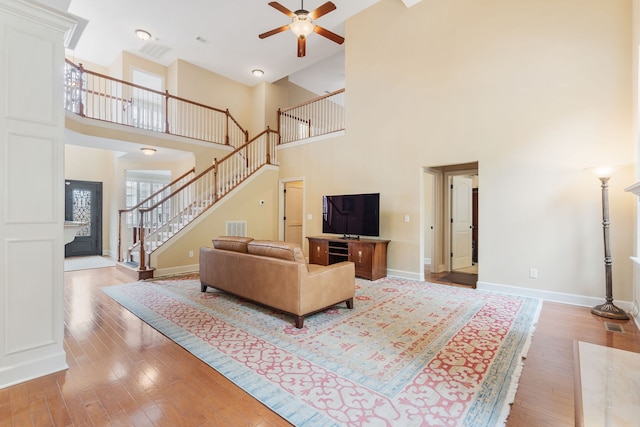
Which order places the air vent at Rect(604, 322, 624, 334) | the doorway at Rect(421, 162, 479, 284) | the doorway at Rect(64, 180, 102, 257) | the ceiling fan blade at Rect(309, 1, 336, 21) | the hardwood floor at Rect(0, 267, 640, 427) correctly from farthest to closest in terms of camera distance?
the doorway at Rect(64, 180, 102, 257)
the doorway at Rect(421, 162, 479, 284)
the ceiling fan blade at Rect(309, 1, 336, 21)
the air vent at Rect(604, 322, 624, 334)
the hardwood floor at Rect(0, 267, 640, 427)

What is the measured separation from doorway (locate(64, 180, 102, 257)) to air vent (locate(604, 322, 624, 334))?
1079 centimetres

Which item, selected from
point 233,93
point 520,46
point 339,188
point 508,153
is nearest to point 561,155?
point 508,153

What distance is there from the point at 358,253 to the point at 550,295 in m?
2.94

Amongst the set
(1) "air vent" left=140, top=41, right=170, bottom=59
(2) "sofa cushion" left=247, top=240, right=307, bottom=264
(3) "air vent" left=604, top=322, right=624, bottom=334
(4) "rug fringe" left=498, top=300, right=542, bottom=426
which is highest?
(1) "air vent" left=140, top=41, right=170, bottom=59

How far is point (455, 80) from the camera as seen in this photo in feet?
16.4

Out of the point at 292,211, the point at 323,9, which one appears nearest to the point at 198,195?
the point at 292,211

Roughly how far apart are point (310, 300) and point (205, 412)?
1.54m

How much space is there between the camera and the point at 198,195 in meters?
7.34

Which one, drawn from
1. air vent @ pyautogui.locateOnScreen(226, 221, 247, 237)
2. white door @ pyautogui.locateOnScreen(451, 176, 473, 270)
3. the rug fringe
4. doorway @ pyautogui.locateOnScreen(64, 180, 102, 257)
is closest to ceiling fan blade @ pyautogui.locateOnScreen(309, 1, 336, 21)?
white door @ pyautogui.locateOnScreen(451, 176, 473, 270)

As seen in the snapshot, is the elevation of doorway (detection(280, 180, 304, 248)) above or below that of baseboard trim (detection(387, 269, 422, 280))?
above

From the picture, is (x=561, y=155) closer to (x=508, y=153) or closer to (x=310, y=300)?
(x=508, y=153)

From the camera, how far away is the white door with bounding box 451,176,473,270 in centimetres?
651

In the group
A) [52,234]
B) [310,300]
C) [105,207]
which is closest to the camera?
[52,234]

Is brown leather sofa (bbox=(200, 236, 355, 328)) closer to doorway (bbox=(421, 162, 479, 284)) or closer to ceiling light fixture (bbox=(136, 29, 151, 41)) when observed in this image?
doorway (bbox=(421, 162, 479, 284))
